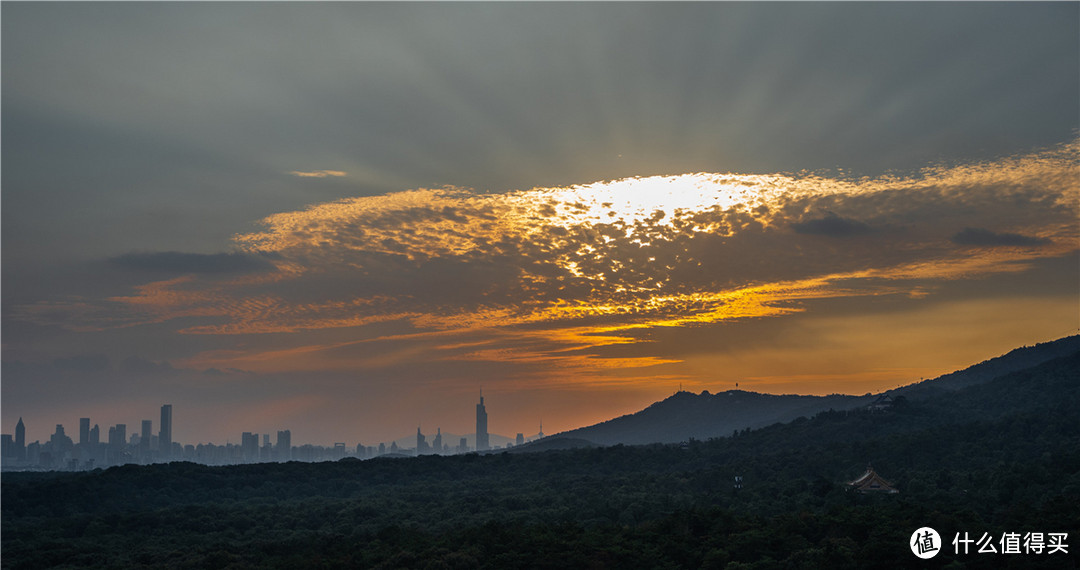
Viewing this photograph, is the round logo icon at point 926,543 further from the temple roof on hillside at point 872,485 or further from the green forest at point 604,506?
the temple roof on hillside at point 872,485

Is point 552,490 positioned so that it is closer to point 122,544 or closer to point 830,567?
point 122,544

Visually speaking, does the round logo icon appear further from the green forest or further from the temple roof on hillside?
the temple roof on hillside

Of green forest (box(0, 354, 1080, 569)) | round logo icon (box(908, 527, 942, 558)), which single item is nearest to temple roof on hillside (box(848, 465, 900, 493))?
green forest (box(0, 354, 1080, 569))

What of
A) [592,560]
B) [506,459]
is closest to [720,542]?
[592,560]

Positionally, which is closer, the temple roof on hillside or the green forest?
the green forest

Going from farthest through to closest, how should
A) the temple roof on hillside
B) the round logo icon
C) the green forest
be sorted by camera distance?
1. the temple roof on hillside
2. the green forest
3. the round logo icon

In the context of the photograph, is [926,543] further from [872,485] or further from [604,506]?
[604,506]

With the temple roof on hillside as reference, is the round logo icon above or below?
above
